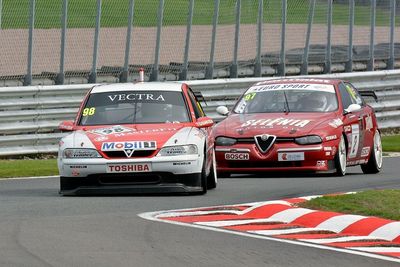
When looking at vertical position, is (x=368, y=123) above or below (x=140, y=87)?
below

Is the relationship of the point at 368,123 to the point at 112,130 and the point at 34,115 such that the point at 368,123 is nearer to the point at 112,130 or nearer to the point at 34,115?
the point at 34,115

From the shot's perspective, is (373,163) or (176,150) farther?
(373,163)

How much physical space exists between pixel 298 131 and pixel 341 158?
850mm

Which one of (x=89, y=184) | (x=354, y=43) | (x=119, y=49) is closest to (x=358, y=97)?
(x=119, y=49)

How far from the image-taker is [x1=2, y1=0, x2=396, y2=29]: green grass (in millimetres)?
23094

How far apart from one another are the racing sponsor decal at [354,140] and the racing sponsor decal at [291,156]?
44.8 inches

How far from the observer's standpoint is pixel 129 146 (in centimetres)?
→ 1579

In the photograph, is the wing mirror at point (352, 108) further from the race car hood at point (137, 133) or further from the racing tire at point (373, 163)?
the race car hood at point (137, 133)

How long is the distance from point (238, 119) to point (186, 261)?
1018 centimetres

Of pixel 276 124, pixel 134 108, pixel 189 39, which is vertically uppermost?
pixel 189 39

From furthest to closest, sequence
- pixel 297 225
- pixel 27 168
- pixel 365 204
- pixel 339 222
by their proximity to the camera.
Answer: pixel 27 168, pixel 365 204, pixel 297 225, pixel 339 222

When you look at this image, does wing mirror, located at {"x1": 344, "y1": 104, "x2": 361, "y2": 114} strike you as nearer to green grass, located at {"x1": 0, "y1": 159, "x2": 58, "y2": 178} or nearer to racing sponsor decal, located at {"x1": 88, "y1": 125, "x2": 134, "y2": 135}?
green grass, located at {"x1": 0, "y1": 159, "x2": 58, "y2": 178}

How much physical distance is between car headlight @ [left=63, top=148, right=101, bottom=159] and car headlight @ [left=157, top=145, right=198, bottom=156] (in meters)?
0.71

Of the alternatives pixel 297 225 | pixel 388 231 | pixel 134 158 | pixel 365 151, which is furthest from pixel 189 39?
pixel 388 231
